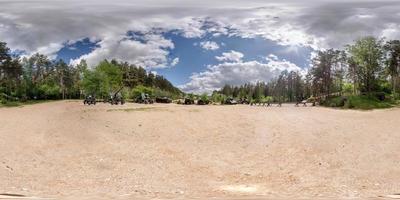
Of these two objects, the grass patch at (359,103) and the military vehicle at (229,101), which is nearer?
the military vehicle at (229,101)

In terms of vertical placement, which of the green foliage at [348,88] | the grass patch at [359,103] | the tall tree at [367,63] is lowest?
the grass patch at [359,103]

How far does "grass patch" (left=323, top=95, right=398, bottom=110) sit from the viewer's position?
5.71 m

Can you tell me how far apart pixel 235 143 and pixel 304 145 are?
1.13m

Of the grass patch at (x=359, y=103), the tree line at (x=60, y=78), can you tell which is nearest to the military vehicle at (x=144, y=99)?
the tree line at (x=60, y=78)

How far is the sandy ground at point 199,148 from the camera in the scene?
5.40 metres

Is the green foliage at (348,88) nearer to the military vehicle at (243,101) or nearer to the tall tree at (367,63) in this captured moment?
the tall tree at (367,63)

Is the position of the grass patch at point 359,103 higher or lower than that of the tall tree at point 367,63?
lower

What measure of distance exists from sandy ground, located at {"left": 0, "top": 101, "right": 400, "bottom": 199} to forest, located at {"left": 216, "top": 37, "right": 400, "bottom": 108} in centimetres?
29

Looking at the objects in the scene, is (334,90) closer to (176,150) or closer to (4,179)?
(176,150)

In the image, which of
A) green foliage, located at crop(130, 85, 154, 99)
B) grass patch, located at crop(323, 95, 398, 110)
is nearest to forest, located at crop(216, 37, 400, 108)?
grass patch, located at crop(323, 95, 398, 110)

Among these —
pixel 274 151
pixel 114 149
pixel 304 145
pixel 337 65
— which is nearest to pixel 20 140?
pixel 114 149

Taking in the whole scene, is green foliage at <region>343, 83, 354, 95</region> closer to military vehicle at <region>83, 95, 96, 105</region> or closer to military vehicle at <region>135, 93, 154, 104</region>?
military vehicle at <region>135, 93, 154, 104</region>

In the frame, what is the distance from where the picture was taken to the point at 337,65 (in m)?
5.68

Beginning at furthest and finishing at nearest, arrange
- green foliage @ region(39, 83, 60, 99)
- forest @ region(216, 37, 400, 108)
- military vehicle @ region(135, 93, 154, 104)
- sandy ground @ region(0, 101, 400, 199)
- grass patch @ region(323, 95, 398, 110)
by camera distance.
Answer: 1. military vehicle @ region(135, 93, 154, 104)
2. grass patch @ region(323, 95, 398, 110)
3. sandy ground @ region(0, 101, 400, 199)
4. forest @ region(216, 37, 400, 108)
5. green foliage @ region(39, 83, 60, 99)
